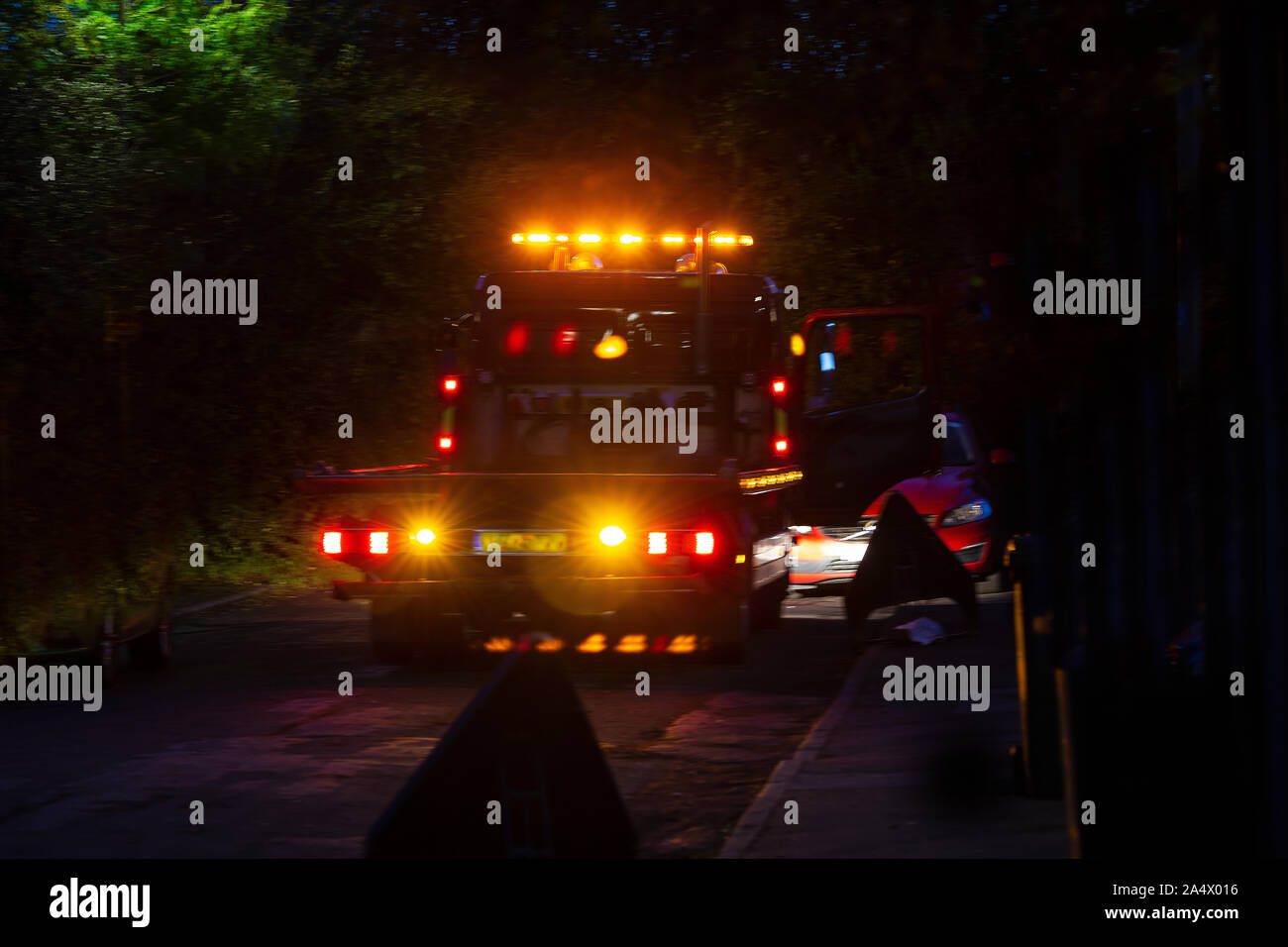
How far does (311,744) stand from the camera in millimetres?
10445

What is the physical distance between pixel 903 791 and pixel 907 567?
2.53 meters

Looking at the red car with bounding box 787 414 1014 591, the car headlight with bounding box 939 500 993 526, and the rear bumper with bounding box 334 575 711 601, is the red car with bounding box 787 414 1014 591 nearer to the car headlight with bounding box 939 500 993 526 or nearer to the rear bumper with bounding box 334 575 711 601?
the car headlight with bounding box 939 500 993 526

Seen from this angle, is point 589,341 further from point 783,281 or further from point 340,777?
point 783,281

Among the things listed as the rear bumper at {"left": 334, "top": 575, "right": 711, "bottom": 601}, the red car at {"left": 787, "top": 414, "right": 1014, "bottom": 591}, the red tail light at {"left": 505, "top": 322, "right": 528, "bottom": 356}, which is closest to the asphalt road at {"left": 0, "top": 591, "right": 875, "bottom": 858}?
the rear bumper at {"left": 334, "top": 575, "right": 711, "bottom": 601}

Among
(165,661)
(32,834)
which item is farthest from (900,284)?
(32,834)

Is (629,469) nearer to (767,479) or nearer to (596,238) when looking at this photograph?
(767,479)

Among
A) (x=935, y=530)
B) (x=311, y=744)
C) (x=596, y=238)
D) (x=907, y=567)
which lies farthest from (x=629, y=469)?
(x=311, y=744)

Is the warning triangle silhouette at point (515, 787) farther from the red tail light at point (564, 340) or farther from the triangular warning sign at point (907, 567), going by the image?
the red tail light at point (564, 340)

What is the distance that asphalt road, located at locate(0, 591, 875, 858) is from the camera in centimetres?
822

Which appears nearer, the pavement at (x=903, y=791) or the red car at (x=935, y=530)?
the pavement at (x=903, y=791)

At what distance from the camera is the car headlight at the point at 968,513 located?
17125 mm

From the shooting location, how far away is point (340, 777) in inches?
371

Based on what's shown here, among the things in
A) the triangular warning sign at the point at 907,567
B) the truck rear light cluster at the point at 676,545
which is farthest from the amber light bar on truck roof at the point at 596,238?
the triangular warning sign at the point at 907,567

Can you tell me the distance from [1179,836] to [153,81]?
1987 cm
